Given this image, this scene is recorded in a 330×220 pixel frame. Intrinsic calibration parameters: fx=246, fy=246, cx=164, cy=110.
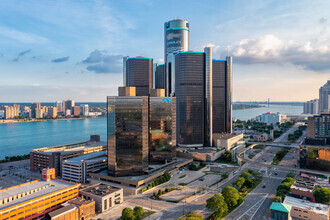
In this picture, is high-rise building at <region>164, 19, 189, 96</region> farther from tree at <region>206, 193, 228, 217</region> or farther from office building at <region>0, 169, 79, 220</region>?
tree at <region>206, 193, 228, 217</region>

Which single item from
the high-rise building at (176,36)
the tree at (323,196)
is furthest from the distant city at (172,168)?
the high-rise building at (176,36)

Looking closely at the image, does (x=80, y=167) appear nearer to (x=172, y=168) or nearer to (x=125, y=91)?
(x=125, y=91)

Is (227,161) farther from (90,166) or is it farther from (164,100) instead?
(90,166)

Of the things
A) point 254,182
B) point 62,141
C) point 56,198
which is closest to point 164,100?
point 254,182

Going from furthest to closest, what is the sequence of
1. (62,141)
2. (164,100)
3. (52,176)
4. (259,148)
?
1. (62,141)
2. (259,148)
3. (164,100)
4. (52,176)

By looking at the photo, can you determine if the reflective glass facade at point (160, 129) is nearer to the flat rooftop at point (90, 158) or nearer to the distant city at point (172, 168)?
the distant city at point (172, 168)

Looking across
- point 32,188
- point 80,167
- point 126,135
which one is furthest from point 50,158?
point 126,135

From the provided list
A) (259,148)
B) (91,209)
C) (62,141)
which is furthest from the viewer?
(62,141)
